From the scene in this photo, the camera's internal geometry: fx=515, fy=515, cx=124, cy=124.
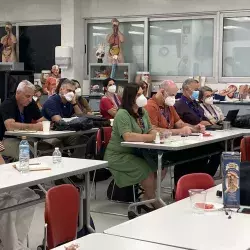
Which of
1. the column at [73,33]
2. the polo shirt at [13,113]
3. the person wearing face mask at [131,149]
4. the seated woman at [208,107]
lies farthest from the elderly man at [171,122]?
the column at [73,33]

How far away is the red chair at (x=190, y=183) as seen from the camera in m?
3.07

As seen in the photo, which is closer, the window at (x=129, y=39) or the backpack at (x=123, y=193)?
the backpack at (x=123, y=193)

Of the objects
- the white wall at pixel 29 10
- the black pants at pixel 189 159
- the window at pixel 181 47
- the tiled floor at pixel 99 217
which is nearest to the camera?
the tiled floor at pixel 99 217

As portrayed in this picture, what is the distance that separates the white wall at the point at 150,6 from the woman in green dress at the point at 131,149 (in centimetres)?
495

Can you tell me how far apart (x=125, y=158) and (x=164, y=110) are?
1024mm

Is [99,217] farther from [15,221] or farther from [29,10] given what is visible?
[29,10]

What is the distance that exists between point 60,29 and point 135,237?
9353 mm

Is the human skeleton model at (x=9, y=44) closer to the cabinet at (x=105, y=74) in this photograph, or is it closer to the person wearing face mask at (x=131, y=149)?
the cabinet at (x=105, y=74)

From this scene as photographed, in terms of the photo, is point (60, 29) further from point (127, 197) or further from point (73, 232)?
point (73, 232)

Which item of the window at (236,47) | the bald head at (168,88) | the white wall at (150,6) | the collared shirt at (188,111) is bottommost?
the collared shirt at (188,111)

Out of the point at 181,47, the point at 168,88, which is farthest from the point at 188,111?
the point at 181,47

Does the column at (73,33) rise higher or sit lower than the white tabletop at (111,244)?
higher

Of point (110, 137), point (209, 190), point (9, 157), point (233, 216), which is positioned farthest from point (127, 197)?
point (233, 216)

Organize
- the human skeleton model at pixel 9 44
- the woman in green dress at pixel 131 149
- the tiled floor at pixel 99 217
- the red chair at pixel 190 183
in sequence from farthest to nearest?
1. the human skeleton model at pixel 9 44
2. the woman in green dress at pixel 131 149
3. the tiled floor at pixel 99 217
4. the red chair at pixel 190 183
